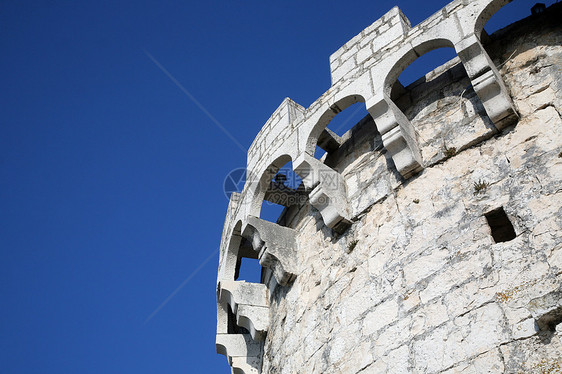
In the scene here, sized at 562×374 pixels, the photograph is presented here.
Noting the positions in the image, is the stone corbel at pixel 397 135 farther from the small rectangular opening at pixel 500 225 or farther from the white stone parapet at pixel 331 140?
the small rectangular opening at pixel 500 225

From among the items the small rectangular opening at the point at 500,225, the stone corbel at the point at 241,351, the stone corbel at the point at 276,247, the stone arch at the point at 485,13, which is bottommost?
the small rectangular opening at the point at 500,225

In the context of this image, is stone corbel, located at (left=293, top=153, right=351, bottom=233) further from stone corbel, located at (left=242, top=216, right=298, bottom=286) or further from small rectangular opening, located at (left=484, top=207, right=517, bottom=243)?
small rectangular opening, located at (left=484, top=207, right=517, bottom=243)

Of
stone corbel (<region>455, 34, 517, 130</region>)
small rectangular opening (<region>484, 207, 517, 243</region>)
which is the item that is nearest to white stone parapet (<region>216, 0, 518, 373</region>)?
stone corbel (<region>455, 34, 517, 130</region>)

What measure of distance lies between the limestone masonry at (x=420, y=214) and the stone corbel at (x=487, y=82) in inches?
0.4

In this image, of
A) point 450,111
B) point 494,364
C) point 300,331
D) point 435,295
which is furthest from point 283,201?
point 494,364

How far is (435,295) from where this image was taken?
4.55 meters

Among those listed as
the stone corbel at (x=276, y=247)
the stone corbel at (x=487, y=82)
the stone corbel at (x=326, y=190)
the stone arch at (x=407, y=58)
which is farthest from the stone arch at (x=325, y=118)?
the stone corbel at (x=487, y=82)

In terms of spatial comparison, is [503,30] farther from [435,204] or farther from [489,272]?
[489,272]

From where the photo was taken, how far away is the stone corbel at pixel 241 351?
23.7 feet

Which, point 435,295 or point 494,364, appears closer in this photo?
point 494,364

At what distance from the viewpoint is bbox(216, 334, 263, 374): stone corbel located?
23.7ft

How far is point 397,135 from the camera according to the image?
18.0ft

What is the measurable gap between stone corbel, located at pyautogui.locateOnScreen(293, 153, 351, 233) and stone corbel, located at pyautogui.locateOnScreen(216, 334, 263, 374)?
6.96ft

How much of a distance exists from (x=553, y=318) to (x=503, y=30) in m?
2.96
